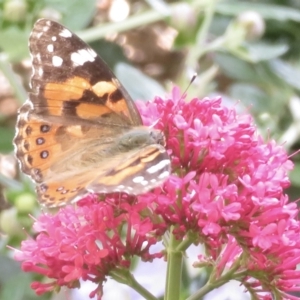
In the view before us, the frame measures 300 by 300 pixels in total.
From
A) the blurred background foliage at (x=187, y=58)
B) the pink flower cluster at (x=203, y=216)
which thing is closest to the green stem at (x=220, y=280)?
the pink flower cluster at (x=203, y=216)

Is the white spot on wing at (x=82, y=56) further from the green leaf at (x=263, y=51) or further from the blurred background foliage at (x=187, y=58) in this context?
the green leaf at (x=263, y=51)

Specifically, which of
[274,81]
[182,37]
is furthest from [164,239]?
[274,81]

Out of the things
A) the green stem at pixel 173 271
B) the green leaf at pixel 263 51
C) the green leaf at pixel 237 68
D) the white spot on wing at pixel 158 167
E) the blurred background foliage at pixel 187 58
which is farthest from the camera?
the green leaf at pixel 237 68

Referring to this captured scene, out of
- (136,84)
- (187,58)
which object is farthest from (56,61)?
(187,58)

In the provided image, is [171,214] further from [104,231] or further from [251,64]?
[251,64]

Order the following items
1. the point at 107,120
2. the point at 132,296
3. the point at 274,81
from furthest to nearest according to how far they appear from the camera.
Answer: the point at 274,81 → the point at 132,296 → the point at 107,120

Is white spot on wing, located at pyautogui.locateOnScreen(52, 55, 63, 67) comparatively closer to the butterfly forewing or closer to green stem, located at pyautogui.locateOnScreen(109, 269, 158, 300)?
the butterfly forewing

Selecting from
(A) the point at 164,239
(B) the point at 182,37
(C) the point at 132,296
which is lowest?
(C) the point at 132,296
